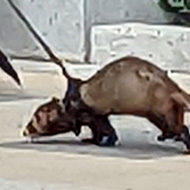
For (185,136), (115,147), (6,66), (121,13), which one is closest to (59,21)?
(121,13)

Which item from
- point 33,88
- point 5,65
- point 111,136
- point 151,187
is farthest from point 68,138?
point 33,88

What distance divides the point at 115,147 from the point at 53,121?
279mm

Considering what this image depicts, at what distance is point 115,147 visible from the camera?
464 cm

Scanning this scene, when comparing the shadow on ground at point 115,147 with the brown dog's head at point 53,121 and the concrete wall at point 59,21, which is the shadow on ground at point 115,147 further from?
the concrete wall at point 59,21

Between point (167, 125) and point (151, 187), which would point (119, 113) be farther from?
point (151, 187)

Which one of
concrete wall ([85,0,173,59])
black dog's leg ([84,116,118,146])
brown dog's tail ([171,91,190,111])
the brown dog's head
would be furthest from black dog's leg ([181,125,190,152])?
concrete wall ([85,0,173,59])

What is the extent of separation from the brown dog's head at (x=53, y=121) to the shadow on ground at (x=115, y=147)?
0.27 feet

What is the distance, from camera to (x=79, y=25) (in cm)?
828

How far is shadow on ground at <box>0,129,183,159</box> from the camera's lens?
452 cm

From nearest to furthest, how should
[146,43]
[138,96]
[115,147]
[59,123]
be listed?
[138,96] < [59,123] < [115,147] < [146,43]

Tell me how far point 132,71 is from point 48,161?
453 millimetres

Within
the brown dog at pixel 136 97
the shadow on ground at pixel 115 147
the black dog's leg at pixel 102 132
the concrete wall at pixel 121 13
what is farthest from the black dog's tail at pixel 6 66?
the brown dog at pixel 136 97

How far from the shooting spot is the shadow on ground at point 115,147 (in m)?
4.52

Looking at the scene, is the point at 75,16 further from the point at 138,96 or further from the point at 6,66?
the point at 138,96
